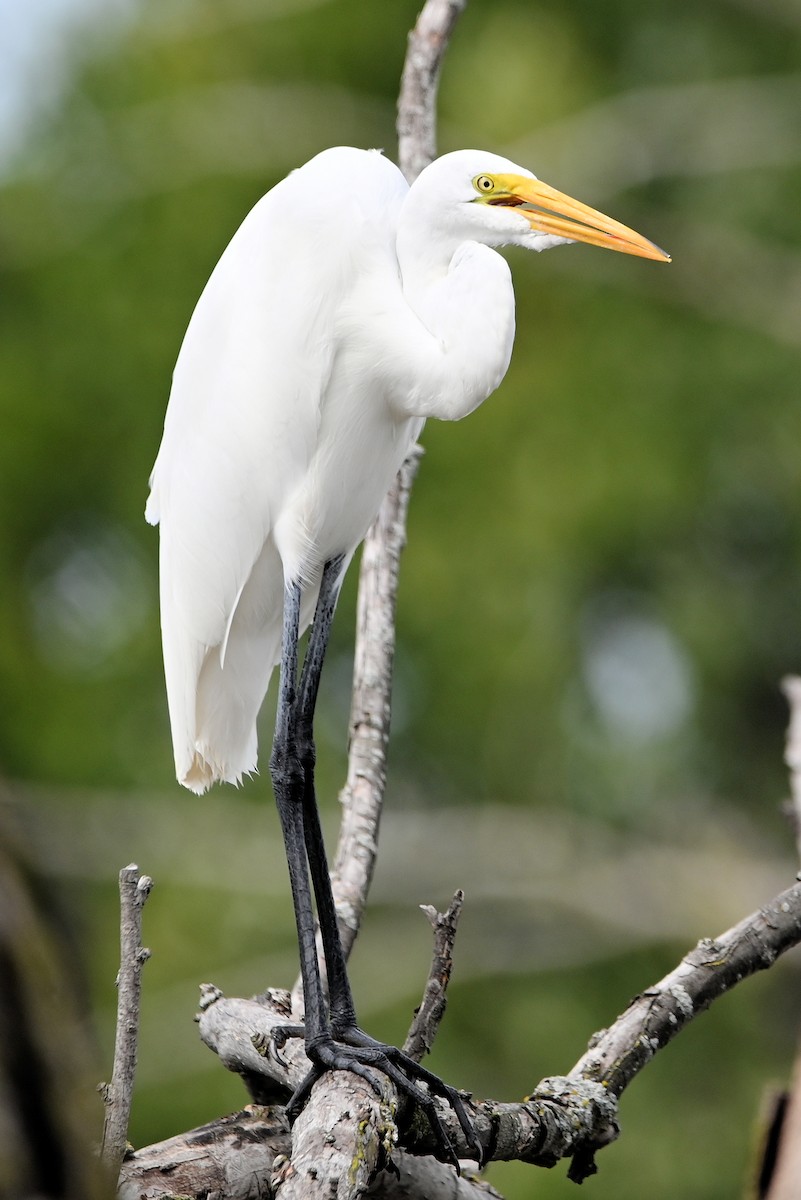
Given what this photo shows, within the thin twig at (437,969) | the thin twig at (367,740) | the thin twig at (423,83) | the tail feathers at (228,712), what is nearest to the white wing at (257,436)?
the tail feathers at (228,712)

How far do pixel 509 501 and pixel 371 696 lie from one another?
4.85 meters

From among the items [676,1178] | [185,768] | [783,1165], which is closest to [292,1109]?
[185,768]

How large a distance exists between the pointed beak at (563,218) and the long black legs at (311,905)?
557 mm

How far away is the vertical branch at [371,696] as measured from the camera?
197cm

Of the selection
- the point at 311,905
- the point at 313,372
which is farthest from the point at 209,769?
the point at 313,372

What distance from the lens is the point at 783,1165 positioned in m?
0.88

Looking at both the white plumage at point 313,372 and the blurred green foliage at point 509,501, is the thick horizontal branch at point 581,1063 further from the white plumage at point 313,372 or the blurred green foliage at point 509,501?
the blurred green foliage at point 509,501

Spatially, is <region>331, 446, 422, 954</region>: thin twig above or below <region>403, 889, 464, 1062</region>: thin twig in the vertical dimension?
above

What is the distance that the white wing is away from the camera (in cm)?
185

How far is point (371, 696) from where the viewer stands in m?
2.03

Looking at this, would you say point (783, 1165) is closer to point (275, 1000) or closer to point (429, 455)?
point (275, 1000)

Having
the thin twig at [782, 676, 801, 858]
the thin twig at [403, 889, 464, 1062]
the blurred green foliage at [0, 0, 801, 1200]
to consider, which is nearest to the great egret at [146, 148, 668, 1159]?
the thin twig at [403, 889, 464, 1062]

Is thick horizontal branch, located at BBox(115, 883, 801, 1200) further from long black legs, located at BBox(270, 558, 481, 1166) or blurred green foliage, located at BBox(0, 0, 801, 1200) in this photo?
blurred green foliage, located at BBox(0, 0, 801, 1200)

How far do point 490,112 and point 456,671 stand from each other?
9.33 ft
